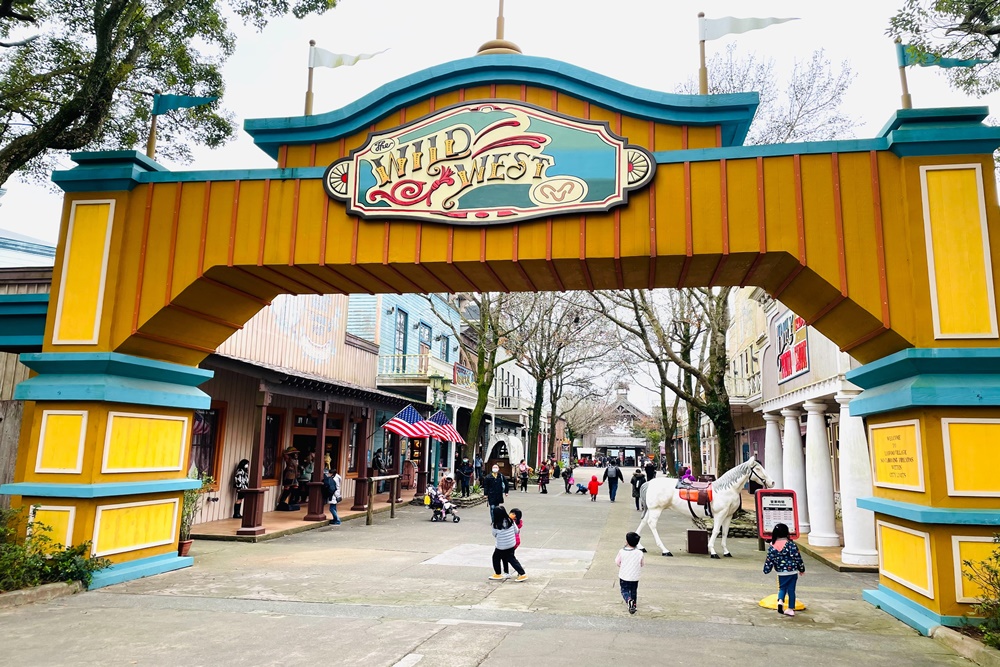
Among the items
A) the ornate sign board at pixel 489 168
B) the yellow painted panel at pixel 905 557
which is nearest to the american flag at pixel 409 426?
the ornate sign board at pixel 489 168

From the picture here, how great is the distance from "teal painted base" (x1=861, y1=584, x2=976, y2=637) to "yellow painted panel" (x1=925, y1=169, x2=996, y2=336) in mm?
3034

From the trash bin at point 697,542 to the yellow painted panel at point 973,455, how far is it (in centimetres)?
722

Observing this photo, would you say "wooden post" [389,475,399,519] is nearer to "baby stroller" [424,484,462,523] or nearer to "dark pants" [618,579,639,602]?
"baby stroller" [424,484,462,523]

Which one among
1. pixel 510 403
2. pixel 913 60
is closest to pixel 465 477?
pixel 913 60

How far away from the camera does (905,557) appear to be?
8.16 meters

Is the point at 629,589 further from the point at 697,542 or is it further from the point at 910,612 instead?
the point at 697,542

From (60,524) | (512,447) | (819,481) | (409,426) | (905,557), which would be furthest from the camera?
(512,447)

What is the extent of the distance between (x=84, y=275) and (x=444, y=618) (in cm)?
694

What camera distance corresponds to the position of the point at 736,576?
11.7 metres

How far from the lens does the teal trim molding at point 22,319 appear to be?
10.7 meters

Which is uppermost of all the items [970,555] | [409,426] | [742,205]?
[742,205]

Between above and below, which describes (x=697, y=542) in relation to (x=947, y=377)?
below

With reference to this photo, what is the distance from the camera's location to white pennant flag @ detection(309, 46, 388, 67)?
33.9 ft

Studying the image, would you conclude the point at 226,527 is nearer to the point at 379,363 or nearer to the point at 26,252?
the point at 379,363
